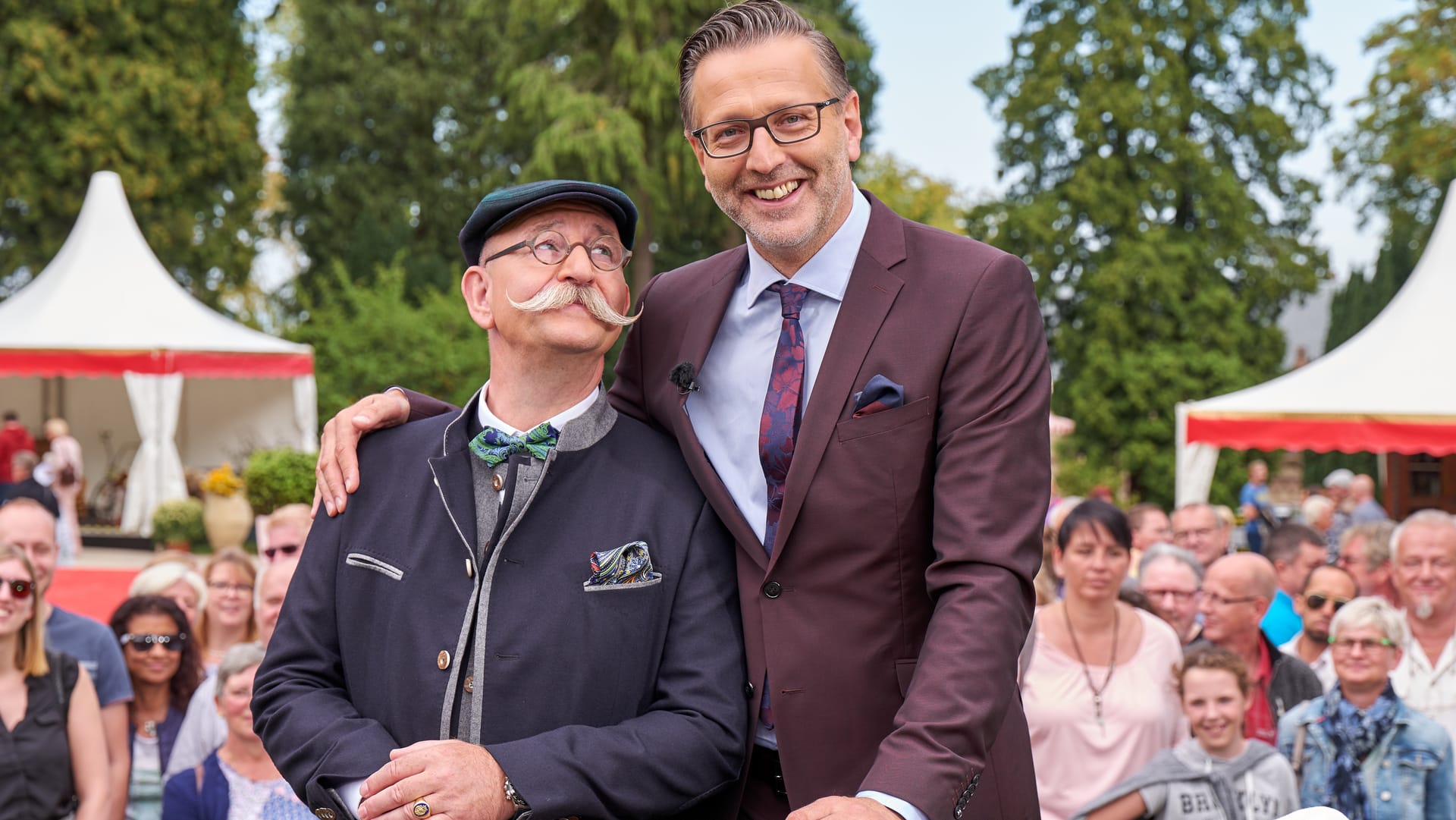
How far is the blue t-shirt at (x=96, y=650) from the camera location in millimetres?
4844

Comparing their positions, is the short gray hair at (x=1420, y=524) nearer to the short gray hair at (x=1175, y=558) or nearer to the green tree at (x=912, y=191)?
the short gray hair at (x=1175, y=558)

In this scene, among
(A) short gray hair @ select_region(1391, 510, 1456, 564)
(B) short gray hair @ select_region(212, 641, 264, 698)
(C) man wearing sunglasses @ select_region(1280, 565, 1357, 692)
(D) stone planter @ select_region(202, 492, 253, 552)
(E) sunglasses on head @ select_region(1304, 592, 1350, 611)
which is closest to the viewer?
(B) short gray hair @ select_region(212, 641, 264, 698)

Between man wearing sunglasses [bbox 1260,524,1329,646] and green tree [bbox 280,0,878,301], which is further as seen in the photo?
green tree [bbox 280,0,878,301]

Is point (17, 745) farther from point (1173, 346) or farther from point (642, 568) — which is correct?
point (1173, 346)

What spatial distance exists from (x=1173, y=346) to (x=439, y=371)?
13.4 meters

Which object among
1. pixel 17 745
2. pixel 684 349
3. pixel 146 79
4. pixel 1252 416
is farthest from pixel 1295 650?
pixel 146 79

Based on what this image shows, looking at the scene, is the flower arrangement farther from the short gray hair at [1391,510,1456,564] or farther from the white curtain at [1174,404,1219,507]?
the short gray hair at [1391,510,1456,564]

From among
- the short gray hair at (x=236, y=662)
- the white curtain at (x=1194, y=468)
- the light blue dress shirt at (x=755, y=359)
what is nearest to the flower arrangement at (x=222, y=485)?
the white curtain at (x=1194, y=468)

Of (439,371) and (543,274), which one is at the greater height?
(439,371)

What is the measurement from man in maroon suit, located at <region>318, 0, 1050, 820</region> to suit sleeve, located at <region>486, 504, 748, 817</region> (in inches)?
2.2

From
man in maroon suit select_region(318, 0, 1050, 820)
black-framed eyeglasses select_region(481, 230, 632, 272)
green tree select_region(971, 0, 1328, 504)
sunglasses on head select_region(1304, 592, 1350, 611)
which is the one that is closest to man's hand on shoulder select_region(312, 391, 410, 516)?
man in maroon suit select_region(318, 0, 1050, 820)

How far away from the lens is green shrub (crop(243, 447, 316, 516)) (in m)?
15.5

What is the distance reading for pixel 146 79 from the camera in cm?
2648

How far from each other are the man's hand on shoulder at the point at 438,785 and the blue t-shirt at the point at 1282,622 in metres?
5.39
